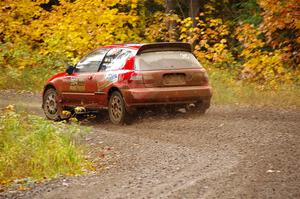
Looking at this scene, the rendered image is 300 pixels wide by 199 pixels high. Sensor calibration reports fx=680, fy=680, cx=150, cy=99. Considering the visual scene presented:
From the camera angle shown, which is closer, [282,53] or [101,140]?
[101,140]

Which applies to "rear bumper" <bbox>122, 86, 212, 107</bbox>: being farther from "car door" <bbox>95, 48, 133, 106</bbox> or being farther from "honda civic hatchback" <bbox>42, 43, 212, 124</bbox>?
"car door" <bbox>95, 48, 133, 106</bbox>

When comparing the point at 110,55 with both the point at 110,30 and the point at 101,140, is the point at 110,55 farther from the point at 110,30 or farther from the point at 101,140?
the point at 110,30

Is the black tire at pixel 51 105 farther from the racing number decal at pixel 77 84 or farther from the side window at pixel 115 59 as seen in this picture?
the side window at pixel 115 59

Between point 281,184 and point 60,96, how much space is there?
861 centimetres

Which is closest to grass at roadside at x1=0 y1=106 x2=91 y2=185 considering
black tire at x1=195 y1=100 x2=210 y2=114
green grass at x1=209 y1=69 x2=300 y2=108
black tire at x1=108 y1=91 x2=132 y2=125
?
black tire at x1=108 y1=91 x2=132 y2=125

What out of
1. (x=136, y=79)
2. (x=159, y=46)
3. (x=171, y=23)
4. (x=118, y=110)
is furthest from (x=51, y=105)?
(x=171, y=23)

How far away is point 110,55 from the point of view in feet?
47.8

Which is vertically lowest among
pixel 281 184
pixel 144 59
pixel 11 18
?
pixel 281 184

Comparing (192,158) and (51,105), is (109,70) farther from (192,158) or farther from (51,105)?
(192,158)

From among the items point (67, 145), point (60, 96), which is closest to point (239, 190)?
point (67, 145)

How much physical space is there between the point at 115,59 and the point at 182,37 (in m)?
8.65

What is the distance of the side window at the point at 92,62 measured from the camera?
14.7m

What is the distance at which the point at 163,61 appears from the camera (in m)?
13.9

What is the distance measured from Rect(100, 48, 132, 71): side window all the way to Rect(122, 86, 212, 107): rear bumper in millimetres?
754
